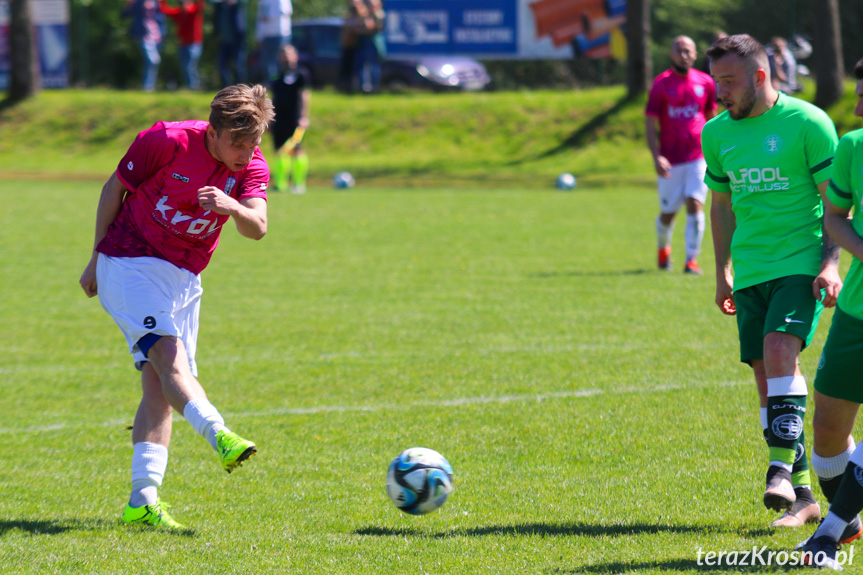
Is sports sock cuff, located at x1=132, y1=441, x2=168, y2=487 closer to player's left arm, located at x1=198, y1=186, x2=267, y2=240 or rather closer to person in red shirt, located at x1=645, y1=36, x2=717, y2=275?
player's left arm, located at x1=198, y1=186, x2=267, y2=240

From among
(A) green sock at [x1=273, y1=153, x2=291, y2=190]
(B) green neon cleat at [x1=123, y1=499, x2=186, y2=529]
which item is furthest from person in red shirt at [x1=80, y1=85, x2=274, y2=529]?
(A) green sock at [x1=273, y1=153, x2=291, y2=190]

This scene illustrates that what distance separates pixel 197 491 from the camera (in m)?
5.27

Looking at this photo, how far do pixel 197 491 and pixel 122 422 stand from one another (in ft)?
5.17

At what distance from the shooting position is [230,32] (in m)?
28.6

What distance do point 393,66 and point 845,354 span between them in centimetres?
2823

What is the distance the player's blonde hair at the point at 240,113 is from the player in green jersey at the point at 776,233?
6.55 ft

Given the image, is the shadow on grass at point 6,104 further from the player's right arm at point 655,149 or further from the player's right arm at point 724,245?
the player's right arm at point 724,245

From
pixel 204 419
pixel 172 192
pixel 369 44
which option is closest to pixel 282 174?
pixel 369 44

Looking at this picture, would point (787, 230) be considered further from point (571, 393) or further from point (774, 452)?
point (571, 393)

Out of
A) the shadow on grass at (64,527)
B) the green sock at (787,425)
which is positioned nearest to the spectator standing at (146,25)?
the shadow on grass at (64,527)

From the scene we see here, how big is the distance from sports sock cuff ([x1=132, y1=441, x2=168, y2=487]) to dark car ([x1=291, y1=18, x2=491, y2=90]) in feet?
87.9

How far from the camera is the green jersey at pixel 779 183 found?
452 centimetres

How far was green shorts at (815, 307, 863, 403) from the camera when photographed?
12.8 ft

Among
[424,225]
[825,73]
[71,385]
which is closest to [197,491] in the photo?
[71,385]
